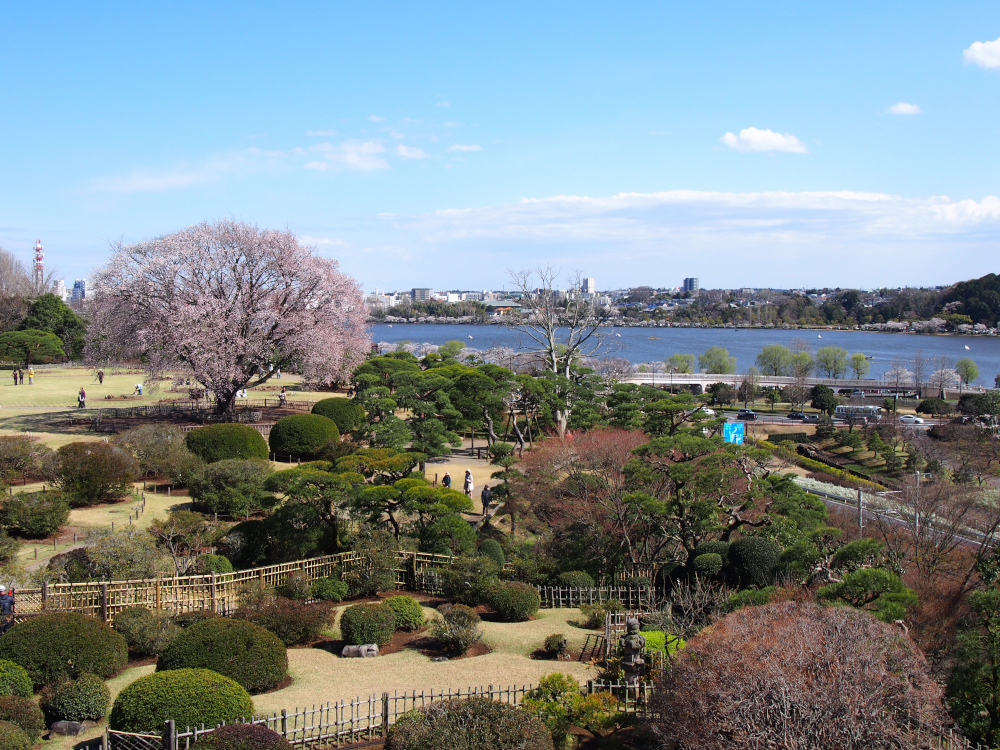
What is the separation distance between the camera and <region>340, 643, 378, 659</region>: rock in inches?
528

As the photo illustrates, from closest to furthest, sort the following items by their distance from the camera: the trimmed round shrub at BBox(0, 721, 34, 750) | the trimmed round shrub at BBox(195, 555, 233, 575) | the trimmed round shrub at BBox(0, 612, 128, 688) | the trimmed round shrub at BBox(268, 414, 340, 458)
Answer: the trimmed round shrub at BBox(0, 721, 34, 750) < the trimmed round shrub at BBox(0, 612, 128, 688) < the trimmed round shrub at BBox(195, 555, 233, 575) < the trimmed round shrub at BBox(268, 414, 340, 458)

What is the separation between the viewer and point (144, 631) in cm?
1306

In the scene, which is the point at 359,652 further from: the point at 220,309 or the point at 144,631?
the point at 220,309

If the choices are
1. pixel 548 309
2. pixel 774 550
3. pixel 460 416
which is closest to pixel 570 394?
pixel 460 416

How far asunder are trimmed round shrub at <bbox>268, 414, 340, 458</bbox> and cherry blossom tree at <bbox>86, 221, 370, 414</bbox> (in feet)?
16.4

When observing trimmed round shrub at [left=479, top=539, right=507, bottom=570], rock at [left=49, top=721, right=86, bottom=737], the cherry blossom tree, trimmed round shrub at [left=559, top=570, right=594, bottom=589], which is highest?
the cherry blossom tree

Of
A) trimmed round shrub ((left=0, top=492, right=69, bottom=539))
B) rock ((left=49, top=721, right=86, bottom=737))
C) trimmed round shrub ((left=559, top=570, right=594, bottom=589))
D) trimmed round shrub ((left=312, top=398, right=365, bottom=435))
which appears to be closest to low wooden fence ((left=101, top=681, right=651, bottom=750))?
rock ((left=49, top=721, right=86, bottom=737))

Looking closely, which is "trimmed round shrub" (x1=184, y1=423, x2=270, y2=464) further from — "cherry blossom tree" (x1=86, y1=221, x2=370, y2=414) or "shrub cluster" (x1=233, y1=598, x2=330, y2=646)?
"shrub cluster" (x1=233, y1=598, x2=330, y2=646)

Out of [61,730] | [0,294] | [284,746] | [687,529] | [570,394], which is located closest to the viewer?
[284,746]

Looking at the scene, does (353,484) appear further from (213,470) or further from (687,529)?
(687,529)

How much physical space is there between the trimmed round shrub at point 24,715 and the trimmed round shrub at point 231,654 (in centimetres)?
165

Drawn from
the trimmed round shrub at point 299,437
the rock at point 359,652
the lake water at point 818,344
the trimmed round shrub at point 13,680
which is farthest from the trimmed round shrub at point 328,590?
the lake water at point 818,344

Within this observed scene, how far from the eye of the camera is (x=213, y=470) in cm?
2138

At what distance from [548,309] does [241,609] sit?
33.3m
